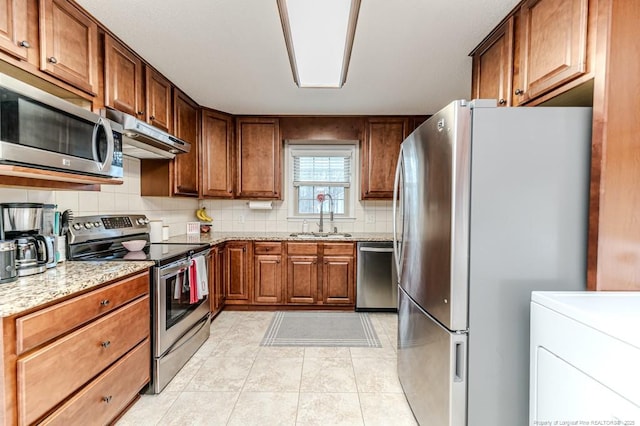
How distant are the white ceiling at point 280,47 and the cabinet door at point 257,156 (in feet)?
1.63

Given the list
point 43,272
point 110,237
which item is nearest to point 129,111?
point 110,237

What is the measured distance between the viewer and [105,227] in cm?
215

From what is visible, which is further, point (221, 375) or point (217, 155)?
point (217, 155)

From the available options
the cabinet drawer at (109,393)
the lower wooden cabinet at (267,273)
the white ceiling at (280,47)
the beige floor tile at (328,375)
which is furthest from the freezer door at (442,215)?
the lower wooden cabinet at (267,273)

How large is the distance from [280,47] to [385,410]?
7.97ft

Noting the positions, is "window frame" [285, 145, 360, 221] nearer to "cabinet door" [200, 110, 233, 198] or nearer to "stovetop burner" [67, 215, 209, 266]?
"cabinet door" [200, 110, 233, 198]

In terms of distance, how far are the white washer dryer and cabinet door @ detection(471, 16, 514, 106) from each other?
1123mm

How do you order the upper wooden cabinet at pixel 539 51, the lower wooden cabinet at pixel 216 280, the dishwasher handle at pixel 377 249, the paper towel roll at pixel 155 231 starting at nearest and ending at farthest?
the upper wooden cabinet at pixel 539 51 < the paper towel roll at pixel 155 231 < the lower wooden cabinet at pixel 216 280 < the dishwasher handle at pixel 377 249

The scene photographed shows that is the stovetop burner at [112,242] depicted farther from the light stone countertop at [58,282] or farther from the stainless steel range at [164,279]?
the light stone countertop at [58,282]

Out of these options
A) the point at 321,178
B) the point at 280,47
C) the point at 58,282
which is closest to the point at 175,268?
the point at 58,282

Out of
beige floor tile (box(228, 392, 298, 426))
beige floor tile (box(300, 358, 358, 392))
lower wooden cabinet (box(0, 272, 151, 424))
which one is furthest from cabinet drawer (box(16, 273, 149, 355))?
beige floor tile (box(300, 358, 358, 392))

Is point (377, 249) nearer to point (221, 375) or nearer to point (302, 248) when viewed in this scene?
point (302, 248)

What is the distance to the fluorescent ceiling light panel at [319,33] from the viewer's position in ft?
4.51

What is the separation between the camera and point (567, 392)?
3.12 feet
